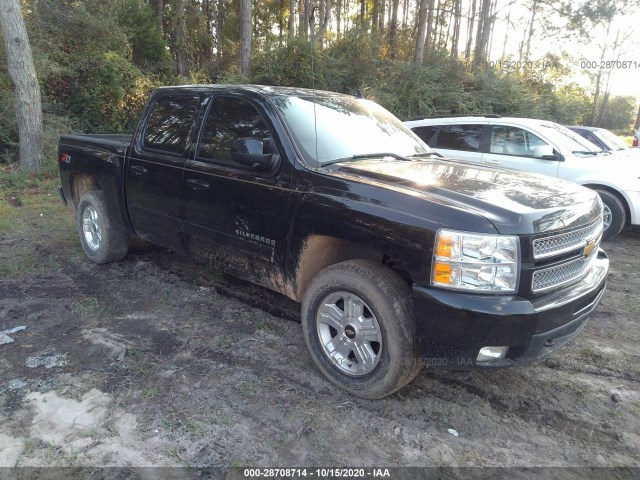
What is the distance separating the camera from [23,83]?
10.4 m

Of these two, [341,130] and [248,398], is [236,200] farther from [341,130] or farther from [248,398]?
[248,398]

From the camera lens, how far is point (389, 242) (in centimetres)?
285

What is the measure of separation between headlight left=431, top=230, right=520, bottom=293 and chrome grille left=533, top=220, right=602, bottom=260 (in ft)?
0.62

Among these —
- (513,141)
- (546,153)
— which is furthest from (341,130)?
(513,141)

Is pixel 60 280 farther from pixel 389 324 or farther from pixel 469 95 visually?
pixel 469 95

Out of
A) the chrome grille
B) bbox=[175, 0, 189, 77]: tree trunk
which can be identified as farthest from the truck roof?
bbox=[175, 0, 189, 77]: tree trunk

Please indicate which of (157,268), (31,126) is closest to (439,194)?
(157,268)

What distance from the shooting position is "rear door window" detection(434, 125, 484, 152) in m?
8.23

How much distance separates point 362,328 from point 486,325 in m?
0.78

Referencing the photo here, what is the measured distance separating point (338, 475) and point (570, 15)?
26196mm

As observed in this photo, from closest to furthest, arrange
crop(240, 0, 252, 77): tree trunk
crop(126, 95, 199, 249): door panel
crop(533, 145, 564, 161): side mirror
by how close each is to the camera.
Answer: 1. crop(126, 95, 199, 249): door panel
2. crop(533, 145, 564, 161): side mirror
3. crop(240, 0, 252, 77): tree trunk

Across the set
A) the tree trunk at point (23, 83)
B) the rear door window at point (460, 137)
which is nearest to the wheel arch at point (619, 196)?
the rear door window at point (460, 137)

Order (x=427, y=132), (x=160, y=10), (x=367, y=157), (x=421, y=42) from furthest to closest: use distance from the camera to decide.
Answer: (x=160, y=10)
(x=421, y=42)
(x=427, y=132)
(x=367, y=157)

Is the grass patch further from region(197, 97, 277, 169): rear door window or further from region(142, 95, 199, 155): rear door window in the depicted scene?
region(197, 97, 277, 169): rear door window
